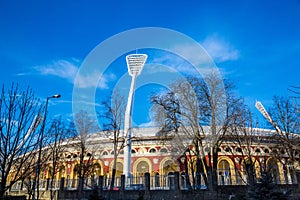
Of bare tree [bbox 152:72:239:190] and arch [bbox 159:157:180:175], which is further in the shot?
arch [bbox 159:157:180:175]

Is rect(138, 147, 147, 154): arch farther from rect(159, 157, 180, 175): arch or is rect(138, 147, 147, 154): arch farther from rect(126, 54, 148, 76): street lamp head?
rect(126, 54, 148, 76): street lamp head

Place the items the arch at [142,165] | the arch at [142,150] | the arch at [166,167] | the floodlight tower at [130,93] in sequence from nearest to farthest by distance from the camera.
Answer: the floodlight tower at [130,93] → the arch at [166,167] → the arch at [142,165] → the arch at [142,150]

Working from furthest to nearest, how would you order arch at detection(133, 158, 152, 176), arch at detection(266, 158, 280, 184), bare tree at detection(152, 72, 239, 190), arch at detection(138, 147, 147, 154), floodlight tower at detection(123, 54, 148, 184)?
arch at detection(138, 147, 147, 154), arch at detection(133, 158, 152, 176), floodlight tower at detection(123, 54, 148, 184), bare tree at detection(152, 72, 239, 190), arch at detection(266, 158, 280, 184)

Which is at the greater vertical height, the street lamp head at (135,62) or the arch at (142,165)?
the street lamp head at (135,62)

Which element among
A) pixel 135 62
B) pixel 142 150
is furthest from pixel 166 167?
pixel 135 62

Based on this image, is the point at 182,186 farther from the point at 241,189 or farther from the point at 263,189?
the point at 263,189

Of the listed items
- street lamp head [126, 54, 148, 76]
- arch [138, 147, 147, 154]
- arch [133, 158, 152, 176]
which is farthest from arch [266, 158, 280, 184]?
street lamp head [126, 54, 148, 76]

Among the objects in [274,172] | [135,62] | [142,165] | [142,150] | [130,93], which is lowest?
[274,172]

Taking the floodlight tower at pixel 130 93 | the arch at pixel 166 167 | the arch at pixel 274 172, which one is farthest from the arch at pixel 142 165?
the arch at pixel 274 172

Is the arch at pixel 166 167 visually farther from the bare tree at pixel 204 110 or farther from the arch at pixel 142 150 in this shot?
the bare tree at pixel 204 110

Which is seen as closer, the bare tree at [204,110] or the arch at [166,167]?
the bare tree at [204,110]

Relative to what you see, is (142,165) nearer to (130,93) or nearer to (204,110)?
(130,93)

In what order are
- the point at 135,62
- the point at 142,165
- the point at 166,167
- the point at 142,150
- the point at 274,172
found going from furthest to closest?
the point at 142,150 → the point at 142,165 → the point at 166,167 → the point at 135,62 → the point at 274,172

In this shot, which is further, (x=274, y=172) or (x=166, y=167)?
(x=166, y=167)
